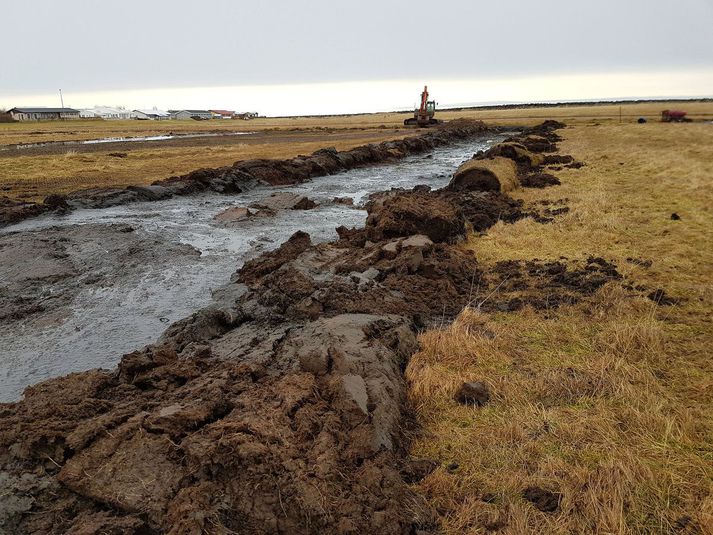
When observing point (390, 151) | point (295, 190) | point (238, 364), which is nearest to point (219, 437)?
point (238, 364)

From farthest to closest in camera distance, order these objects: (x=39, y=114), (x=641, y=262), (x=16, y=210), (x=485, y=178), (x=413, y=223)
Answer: (x=39, y=114), (x=485, y=178), (x=16, y=210), (x=413, y=223), (x=641, y=262)

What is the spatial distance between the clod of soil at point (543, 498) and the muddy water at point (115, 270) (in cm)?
466

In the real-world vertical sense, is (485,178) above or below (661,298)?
above

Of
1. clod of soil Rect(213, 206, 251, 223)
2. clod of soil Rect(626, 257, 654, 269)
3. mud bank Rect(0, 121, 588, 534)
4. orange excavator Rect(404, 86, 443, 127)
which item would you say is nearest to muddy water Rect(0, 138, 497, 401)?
clod of soil Rect(213, 206, 251, 223)

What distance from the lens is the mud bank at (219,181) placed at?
14328 millimetres

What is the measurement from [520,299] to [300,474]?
4.58m

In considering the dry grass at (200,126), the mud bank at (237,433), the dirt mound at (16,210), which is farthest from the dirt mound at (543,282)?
the dry grass at (200,126)

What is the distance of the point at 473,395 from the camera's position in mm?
4508

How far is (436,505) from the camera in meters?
3.27

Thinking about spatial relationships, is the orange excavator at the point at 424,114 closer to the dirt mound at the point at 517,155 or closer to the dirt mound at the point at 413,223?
the dirt mound at the point at 517,155

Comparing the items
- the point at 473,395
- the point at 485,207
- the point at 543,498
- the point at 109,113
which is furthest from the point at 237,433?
the point at 109,113

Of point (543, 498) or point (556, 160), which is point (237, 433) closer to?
point (543, 498)

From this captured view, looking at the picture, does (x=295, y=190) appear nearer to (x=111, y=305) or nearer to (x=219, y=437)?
(x=111, y=305)

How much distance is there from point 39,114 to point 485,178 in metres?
121
